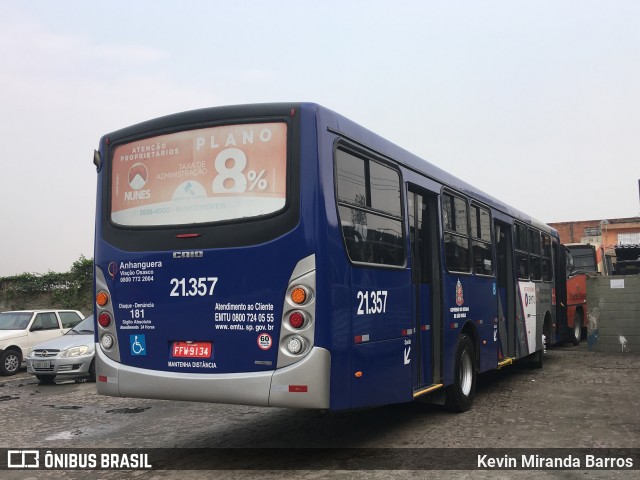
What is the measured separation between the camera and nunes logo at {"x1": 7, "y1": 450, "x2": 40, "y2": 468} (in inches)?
272

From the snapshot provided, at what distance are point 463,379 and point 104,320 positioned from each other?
194 inches

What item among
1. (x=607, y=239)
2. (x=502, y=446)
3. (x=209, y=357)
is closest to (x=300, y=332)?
(x=209, y=357)

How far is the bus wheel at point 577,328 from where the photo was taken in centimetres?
1978

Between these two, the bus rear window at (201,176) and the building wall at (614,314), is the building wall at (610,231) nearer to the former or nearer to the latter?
the building wall at (614,314)

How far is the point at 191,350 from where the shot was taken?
20.9 ft

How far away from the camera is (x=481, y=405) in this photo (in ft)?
32.6

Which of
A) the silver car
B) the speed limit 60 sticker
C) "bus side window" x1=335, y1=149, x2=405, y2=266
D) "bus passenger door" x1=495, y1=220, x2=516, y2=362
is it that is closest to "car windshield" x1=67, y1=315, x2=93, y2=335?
the silver car

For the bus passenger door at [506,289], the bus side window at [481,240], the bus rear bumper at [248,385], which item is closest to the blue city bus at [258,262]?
the bus rear bumper at [248,385]

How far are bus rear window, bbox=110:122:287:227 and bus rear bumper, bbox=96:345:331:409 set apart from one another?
1411 millimetres

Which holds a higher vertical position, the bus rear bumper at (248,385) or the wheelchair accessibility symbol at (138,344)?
the wheelchair accessibility symbol at (138,344)

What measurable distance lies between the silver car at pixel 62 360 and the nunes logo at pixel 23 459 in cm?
651

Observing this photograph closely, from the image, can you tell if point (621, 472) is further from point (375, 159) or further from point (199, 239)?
point (199, 239)

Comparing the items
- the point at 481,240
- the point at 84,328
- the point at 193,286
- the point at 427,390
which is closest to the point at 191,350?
the point at 193,286

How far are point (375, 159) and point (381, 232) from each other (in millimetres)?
780
